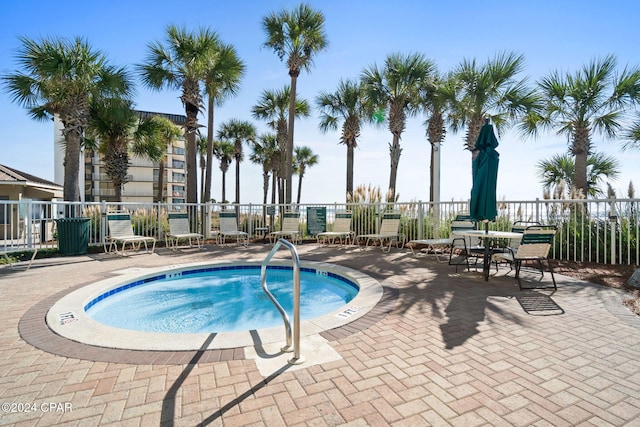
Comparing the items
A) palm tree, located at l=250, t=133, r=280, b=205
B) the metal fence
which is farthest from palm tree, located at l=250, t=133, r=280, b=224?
the metal fence

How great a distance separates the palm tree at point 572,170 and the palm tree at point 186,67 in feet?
45.7

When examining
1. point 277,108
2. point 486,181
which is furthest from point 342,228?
point 277,108

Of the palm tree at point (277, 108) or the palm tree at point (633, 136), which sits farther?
the palm tree at point (277, 108)

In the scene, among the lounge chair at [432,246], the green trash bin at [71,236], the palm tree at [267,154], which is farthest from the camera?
the palm tree at [267,154]

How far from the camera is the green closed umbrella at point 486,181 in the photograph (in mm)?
4980

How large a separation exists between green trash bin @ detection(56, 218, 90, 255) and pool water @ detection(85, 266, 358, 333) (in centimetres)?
335

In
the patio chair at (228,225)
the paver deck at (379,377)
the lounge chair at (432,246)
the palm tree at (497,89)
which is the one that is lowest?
the paver deck at (379,377)

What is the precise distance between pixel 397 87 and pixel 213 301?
12.0m

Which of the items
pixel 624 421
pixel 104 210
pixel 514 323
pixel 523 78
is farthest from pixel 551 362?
pixel 523 78

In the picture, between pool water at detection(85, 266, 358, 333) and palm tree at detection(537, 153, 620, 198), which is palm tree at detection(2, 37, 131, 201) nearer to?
pool water at detection(85, 266, 358, 333)

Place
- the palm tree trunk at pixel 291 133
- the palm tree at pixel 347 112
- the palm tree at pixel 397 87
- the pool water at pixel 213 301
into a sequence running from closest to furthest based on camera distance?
the pool water at pixel 213 301, the palm tree at pixel 397 87, the palm tree trunk at pixel 291 133, the palm tree at pixel 347 112

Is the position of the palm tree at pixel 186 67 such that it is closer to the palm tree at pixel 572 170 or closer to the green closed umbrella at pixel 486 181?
the green closed umbrella at pixel 486 181

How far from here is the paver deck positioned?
1.68 m

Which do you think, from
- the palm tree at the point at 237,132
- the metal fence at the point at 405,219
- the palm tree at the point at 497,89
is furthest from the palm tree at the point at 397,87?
the palm tree at the point at 237,132
